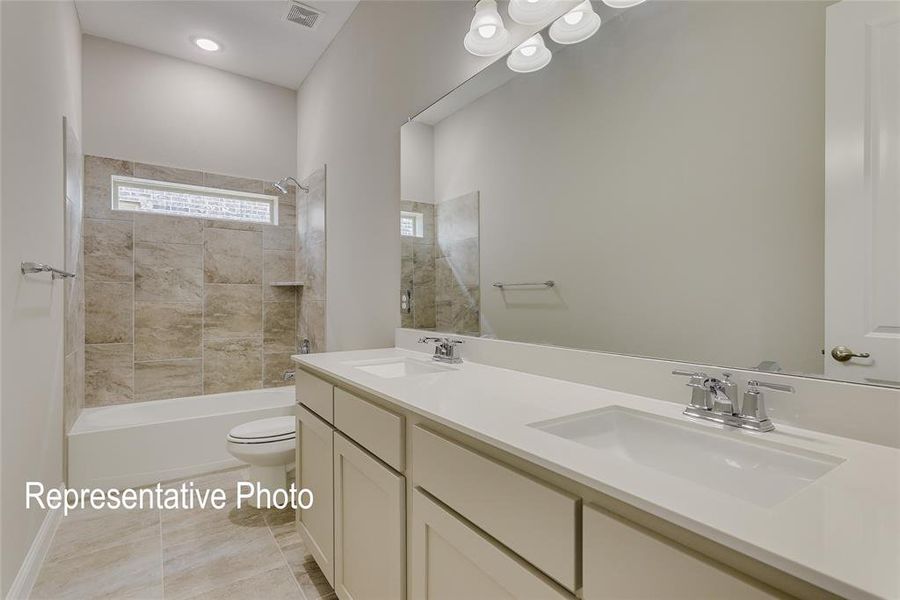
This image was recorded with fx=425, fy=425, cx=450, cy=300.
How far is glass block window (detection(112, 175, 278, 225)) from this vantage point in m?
3.13

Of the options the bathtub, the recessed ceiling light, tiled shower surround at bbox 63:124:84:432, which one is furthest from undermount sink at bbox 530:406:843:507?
the recessed ceiling light

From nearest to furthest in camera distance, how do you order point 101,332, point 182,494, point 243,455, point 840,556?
1. point 840,556
2. point 243,455
3. point 182,494
4. point 101,332

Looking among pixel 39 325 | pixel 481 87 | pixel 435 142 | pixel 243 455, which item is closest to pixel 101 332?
pixel 39 325

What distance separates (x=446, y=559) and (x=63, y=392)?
2.53 metres

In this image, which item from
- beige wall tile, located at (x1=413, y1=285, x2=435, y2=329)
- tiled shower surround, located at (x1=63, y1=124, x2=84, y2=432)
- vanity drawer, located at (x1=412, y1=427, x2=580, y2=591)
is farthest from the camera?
tiled shower surround, located at (x1=63, y1=124, x2=84, y2=432)

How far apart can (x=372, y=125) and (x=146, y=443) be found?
2.39 m

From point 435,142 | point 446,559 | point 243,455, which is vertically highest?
point 435,142

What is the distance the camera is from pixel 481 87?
1.72 metres

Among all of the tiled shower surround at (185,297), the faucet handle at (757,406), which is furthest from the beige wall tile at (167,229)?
the faucet handle at (757,406)

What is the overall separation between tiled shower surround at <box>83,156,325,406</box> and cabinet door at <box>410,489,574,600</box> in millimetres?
2420

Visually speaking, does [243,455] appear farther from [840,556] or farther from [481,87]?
[840,556]

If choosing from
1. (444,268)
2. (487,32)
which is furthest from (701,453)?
(487,32)

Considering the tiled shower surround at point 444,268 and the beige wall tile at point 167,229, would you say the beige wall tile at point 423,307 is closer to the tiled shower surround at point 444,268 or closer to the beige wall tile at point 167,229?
the tiled shower surround at point 444,268

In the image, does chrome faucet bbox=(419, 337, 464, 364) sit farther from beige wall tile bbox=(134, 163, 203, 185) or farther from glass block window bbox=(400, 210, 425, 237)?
beige wall tile bbox=(134, 163, 203, 185)
